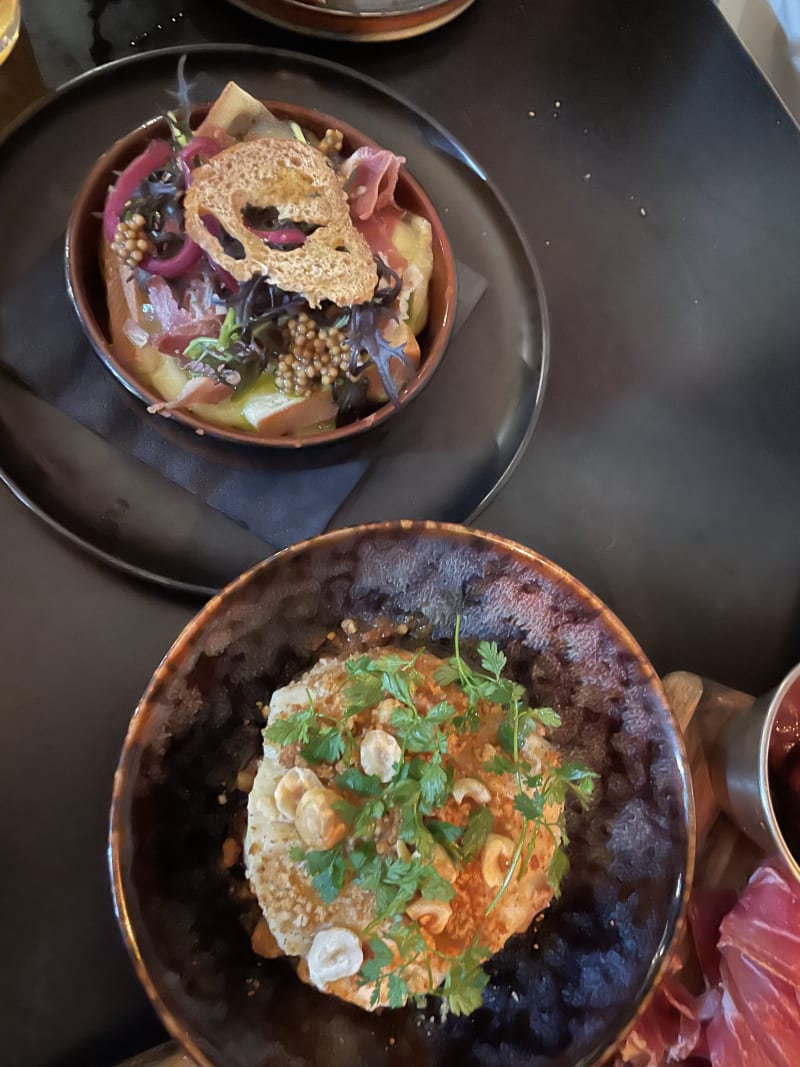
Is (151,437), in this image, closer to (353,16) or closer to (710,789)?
(353,16)

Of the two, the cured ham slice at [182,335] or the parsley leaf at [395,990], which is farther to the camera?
the cured ham slice at [182,335]

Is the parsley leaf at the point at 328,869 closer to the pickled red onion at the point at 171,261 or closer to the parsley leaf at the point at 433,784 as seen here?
the parsley leaf at the point at 433,784

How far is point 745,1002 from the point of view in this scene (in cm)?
77

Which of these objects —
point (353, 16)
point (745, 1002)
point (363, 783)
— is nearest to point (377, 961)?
point (363, 783)

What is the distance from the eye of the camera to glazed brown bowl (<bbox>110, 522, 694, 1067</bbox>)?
0.63m

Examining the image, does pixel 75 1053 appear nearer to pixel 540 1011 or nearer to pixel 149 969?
pixel 149 969

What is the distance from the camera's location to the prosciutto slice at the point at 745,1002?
76 cm

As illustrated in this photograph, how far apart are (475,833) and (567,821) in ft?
0.48

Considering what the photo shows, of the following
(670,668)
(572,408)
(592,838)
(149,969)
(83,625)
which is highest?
(83,625)

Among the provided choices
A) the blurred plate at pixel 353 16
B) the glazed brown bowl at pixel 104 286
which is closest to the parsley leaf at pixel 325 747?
the glazed brown bowl at pixel 104 286

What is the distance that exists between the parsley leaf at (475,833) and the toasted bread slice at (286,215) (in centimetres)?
48

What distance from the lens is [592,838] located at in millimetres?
744

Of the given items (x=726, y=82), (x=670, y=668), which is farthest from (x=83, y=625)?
(x=726, y=82)

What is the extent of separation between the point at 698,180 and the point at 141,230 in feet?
2.55
